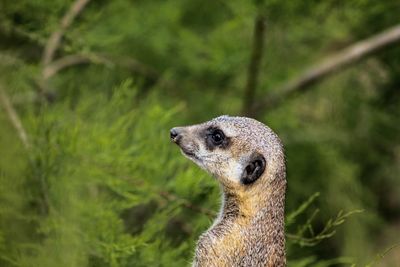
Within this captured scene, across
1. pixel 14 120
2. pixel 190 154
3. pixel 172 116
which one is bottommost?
pixel 172 116

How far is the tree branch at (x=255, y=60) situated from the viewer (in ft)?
19.3

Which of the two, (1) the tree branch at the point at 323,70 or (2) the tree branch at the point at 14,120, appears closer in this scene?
(2) the tree branch at the point at 14,120

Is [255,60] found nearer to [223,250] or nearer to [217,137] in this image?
[217,137]

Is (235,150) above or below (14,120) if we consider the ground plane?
above

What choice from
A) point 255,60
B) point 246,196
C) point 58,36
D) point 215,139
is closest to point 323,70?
point 255,60

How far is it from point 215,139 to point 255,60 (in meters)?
2.23

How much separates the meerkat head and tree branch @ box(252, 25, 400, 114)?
252cm

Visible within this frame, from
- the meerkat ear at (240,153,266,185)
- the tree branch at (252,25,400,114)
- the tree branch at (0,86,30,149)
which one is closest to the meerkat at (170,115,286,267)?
the meerkat ear at (240,153,266,185)

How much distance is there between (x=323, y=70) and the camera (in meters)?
6.55

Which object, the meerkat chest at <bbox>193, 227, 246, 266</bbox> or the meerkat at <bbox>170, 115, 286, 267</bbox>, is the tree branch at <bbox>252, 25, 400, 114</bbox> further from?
the meerkat chest at <bbox>193, 227, 246, 266</bbox>

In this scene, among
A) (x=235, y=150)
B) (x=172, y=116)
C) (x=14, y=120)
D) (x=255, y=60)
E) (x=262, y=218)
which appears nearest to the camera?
(x=262, y=218)

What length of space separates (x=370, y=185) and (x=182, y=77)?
6.08 ft

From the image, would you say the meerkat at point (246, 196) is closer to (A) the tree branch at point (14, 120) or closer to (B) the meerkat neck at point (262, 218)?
(B) the meerkat neck at point (262, 218)

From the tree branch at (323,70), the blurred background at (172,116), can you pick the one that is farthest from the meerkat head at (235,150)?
the tree branch at (323,70)
